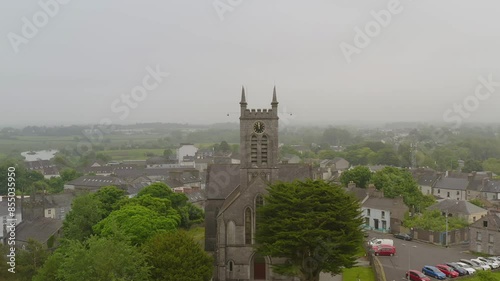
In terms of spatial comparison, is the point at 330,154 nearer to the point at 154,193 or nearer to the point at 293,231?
the point at 154,193

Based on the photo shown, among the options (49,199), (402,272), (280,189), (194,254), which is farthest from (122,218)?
(49,199)

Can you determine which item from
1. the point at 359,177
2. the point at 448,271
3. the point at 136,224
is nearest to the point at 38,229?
the point at 136,224

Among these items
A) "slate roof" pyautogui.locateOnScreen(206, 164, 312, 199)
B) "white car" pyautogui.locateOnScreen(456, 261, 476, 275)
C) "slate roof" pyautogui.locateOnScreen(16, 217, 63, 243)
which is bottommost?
"slate roof" pyautogui.locateOnScreen(16, 217, 63, 243)

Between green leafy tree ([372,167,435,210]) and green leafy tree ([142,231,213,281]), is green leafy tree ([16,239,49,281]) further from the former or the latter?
green leafy tree ([372,167,435,210])

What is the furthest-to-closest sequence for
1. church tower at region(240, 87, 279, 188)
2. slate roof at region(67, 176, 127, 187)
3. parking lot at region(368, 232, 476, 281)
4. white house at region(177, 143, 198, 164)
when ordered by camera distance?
white house at region(177, 143, 198, 164) < slate roof at region(67, 176, 127, 187) < parking lot at region(368, 232, 476, 281) < church tower at region(240, 87, 279, 188)

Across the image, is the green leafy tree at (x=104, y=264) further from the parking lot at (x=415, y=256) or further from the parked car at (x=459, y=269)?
the parked car at (x=459, y=269)

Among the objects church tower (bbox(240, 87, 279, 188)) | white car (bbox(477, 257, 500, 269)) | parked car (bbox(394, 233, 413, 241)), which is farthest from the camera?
parked car (bbox(394, 233, 413, 241))

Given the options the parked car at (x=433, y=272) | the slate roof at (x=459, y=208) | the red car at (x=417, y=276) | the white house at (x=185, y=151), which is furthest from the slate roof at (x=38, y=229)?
the white house at (x=185, y=151)

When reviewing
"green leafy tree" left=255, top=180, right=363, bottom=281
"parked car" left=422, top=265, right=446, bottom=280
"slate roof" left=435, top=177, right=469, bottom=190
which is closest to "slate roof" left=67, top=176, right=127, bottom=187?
"slate roof" left=435, top=177, right=469, bottom=190
